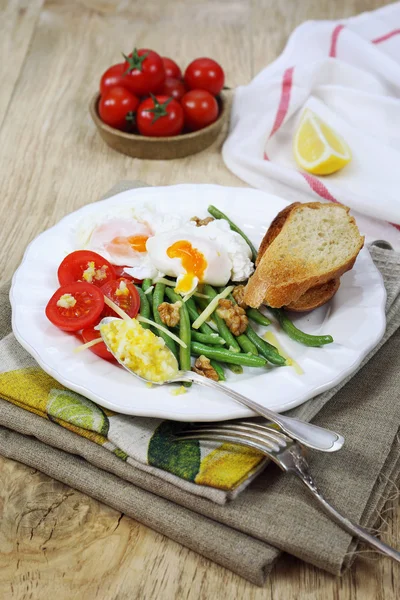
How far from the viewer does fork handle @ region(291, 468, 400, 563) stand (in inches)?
91.5

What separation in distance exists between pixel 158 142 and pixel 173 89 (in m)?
0.55

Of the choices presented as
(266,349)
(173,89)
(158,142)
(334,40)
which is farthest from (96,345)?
(334,40)

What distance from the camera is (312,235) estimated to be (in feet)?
11.4

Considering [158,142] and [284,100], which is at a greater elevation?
[284,100]

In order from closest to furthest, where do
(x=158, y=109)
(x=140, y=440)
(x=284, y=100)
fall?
(x=140, y=440), (x=158, y=109), (x=284, y=100)

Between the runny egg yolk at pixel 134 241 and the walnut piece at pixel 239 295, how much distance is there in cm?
52

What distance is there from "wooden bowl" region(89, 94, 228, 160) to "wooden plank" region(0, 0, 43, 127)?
105cm

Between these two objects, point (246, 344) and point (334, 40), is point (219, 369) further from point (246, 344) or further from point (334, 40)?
point (334, 40)

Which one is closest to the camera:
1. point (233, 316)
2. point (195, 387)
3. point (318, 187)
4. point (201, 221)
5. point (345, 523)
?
point (345, 523)

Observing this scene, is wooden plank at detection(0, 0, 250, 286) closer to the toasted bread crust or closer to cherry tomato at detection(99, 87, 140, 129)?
cherry tomato at detection(99, 87, 140, 129)

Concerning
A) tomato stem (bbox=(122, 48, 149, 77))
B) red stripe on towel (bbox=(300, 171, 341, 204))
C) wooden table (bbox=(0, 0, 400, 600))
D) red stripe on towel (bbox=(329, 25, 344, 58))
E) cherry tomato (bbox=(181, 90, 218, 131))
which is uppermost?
red stripe on towel (bbox=(329, 25, 344, 58))

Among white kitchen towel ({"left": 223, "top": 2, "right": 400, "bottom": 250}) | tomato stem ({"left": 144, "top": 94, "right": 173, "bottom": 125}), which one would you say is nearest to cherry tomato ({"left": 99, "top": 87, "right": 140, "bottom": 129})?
tomato stem ({"left": 144, "top": 94, "right": 173, "bottom": 125})

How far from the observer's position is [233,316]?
3.19 metres

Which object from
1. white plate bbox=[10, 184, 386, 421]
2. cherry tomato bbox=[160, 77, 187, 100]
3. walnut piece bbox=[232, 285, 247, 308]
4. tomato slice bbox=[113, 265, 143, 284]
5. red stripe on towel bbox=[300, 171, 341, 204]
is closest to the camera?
white plate bbox=[10, 184, 386, 421]
